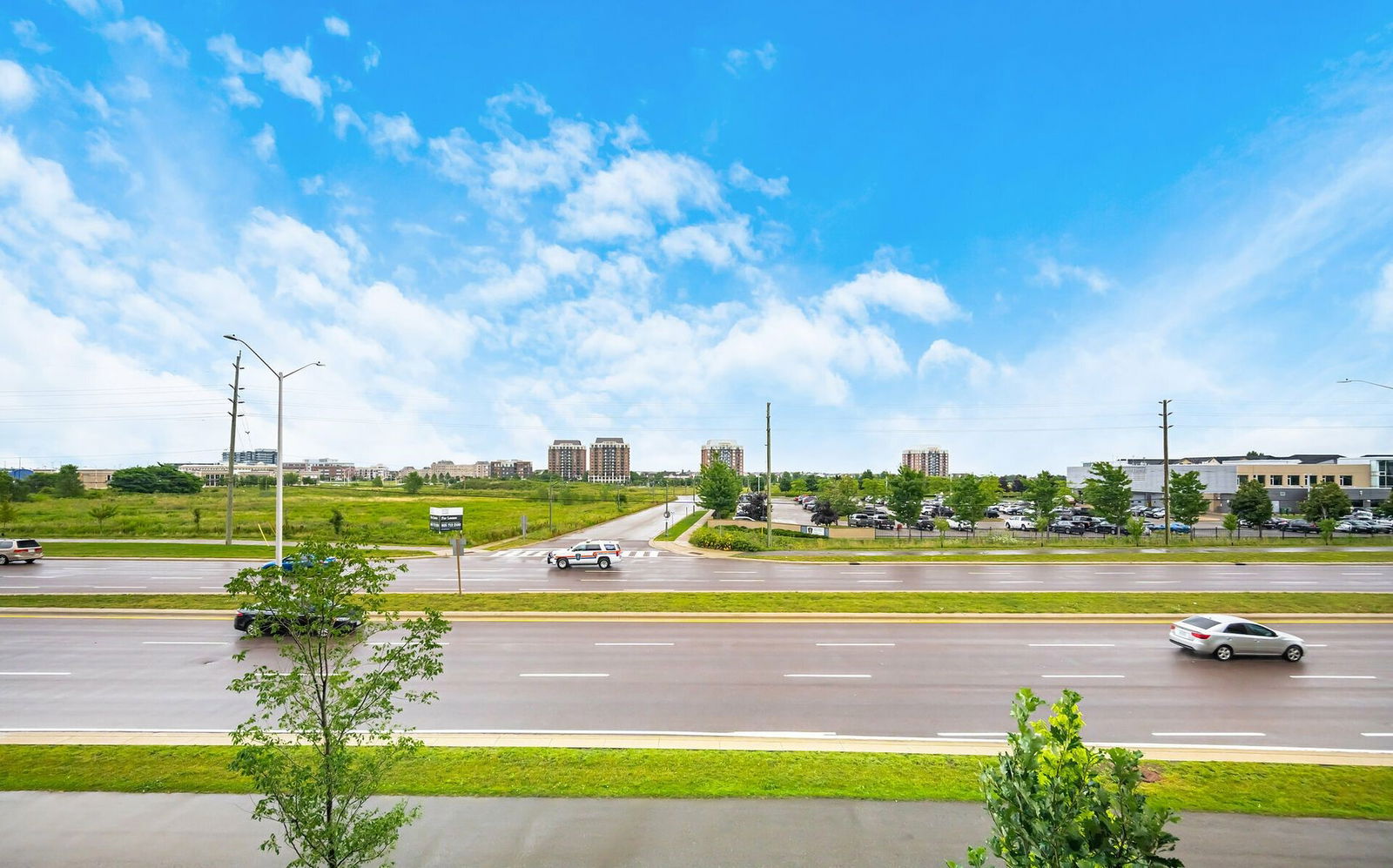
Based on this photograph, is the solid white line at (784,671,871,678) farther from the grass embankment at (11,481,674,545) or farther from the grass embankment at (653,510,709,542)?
the grass embankment at (653,510,709,542)

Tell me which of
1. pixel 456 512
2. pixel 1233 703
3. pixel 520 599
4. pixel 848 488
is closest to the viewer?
pixel 1233 703

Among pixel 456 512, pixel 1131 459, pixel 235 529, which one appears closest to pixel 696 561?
pixel 456 512

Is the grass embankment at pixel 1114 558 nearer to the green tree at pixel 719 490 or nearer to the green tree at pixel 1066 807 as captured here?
the green tree at pixel 719 490

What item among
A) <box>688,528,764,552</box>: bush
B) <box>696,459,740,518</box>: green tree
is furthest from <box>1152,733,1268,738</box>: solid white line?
<box>696,459,740,518</box>: green tree

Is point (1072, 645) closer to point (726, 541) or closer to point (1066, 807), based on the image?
point (1066, 807)

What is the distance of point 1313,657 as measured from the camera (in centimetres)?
1603

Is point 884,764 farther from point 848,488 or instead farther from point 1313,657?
point 848,488

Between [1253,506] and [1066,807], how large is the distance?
197 ft

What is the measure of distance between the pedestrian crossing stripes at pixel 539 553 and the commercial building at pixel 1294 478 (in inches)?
2348

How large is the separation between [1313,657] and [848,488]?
49.6 metres

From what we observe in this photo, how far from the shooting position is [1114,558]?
34406 mm

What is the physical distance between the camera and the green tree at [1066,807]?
12.1 ft

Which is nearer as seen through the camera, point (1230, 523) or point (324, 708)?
point (324, 708)

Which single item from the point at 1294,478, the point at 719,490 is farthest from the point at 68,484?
the point at 1294,478
